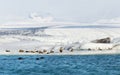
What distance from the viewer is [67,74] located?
171 feet

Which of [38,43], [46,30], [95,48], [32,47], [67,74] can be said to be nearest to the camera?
[67,74]

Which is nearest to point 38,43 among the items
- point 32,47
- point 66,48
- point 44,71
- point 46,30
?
point 32,47

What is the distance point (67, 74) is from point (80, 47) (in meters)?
69.9

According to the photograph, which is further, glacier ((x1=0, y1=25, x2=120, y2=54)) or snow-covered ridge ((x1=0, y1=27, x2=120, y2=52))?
snow-covered ridge ((x1=0, y1=27, x2=120, y2=52))

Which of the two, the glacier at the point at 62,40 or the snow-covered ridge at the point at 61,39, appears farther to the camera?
the snow-covered ridge at the point at 61,39

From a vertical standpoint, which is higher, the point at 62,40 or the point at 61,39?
the point at 61,39

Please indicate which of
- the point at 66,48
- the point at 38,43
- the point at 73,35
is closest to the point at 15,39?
the point at 38,43

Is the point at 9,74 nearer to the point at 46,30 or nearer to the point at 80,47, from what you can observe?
the point at 80,47

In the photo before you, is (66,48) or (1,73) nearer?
(1,73)

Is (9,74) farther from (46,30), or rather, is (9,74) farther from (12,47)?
(46,30)

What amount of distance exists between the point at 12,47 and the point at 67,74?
8600 cm

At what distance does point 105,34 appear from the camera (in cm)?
17512

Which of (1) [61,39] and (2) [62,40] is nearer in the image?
(2) [62,40]

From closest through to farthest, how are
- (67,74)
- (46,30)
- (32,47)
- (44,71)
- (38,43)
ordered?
(67,74)
(44,71)
(32,47)
(38,43)
(46,30)
